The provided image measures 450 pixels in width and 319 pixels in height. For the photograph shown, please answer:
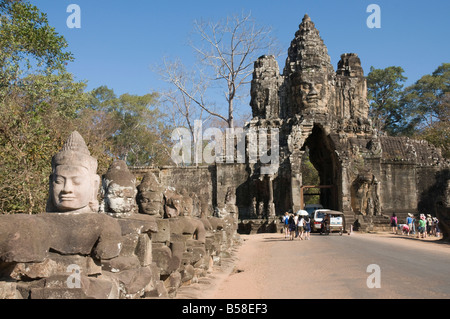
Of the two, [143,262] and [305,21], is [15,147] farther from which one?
[305,21]

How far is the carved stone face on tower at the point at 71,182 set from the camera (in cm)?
460

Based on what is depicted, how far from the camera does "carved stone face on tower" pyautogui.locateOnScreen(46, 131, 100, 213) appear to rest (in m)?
4.60

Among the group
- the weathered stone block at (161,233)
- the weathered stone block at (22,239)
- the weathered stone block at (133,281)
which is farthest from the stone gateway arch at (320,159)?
the weathered stone block at (22,239)

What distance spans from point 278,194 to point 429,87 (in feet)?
100

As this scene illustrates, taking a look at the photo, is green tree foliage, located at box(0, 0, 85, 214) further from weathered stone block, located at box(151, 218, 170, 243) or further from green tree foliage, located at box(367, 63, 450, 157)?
green tree foliage, located at box(367, 63, 450, 157)

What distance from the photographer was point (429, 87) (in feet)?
168

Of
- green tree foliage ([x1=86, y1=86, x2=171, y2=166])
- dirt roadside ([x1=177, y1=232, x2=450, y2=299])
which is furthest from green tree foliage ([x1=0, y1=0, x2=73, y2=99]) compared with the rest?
green tree foliage ([x1=86, y1=86, x2=171, y2=166])

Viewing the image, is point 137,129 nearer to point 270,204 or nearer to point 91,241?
point 270,204

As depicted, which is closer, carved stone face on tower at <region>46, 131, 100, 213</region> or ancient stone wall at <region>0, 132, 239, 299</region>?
ancient stone wall at <region>0, 132, 239, 299</region>

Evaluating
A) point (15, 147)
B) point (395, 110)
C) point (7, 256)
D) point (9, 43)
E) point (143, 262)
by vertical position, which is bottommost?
point (143, 262)

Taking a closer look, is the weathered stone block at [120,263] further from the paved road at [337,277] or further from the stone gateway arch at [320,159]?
the stone gateway arch at [320,159]

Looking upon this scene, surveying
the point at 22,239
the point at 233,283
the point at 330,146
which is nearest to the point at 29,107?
the point at 233,283

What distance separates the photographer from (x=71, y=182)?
466 cm
